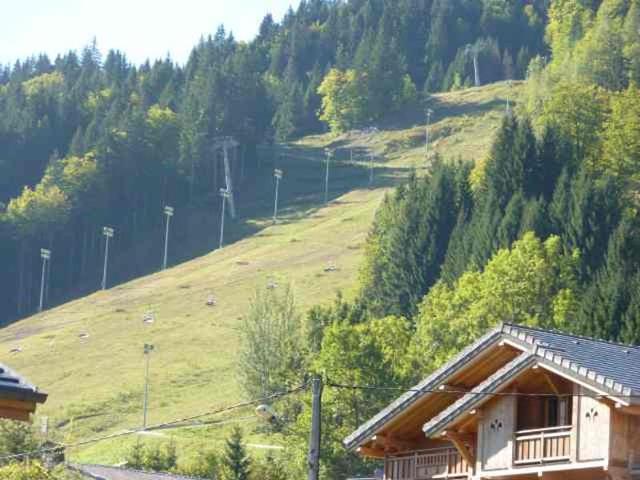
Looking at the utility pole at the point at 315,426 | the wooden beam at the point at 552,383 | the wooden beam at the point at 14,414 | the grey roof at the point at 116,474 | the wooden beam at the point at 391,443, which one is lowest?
the wooden beam at the point at 14,414

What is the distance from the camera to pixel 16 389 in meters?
20.8

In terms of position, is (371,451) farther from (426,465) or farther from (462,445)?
(462,445)

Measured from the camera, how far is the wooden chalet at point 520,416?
3678cm

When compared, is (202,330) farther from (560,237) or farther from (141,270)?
(141,270)

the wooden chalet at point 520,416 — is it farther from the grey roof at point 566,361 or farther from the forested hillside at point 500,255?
the forested hillside at point 500,255

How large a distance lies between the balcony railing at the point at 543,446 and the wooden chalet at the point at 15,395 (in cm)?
1839

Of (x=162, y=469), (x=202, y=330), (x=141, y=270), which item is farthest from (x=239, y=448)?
(x=141, y=270)

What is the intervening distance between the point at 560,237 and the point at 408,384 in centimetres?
3088

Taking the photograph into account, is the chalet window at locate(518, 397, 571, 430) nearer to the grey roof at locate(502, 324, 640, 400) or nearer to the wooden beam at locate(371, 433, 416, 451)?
the grey roof at locate(502, 324, 640, 400)

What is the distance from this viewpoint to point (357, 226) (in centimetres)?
18250

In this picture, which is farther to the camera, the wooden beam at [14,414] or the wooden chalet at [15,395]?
the wooden beam at [14,414]

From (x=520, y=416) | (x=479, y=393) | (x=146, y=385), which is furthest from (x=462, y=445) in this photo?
(x=146, y=385)

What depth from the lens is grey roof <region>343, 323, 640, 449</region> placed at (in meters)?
36.6

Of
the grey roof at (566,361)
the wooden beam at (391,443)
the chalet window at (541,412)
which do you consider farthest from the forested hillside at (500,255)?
the chalet window at (541,412)
